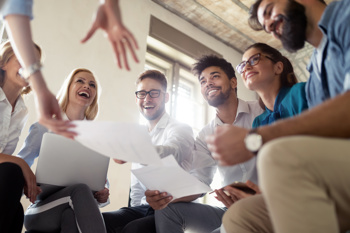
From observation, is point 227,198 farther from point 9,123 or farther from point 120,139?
point 9,123

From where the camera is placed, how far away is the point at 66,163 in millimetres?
1306

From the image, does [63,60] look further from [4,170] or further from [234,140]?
[234,140]

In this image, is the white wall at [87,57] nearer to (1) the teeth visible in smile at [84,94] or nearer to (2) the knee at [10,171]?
(1) the teeth visible in smile at [84,94]

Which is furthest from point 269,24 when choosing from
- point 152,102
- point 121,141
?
point 152,102

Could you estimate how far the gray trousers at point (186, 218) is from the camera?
4.57 feet

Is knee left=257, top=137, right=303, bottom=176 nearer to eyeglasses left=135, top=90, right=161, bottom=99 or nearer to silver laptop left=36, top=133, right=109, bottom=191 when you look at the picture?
silver laptop left=36, top=133, right=109, bottom=191

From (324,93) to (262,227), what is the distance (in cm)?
43

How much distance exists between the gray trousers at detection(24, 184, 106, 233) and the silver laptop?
0.19 feet

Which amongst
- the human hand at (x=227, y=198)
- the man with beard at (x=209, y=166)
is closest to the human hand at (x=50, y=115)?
the man with beard at (x=209, y=166)

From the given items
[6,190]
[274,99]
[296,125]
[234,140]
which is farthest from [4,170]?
[274,99]

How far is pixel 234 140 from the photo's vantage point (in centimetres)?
67

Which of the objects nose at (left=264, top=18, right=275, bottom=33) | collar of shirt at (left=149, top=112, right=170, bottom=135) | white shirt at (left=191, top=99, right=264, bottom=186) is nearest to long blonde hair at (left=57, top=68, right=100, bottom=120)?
collar of shirt at (left=149, top=112, right=170, bottom=135)

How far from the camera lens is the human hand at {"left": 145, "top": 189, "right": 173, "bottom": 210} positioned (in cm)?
127

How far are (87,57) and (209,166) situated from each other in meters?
2.08
